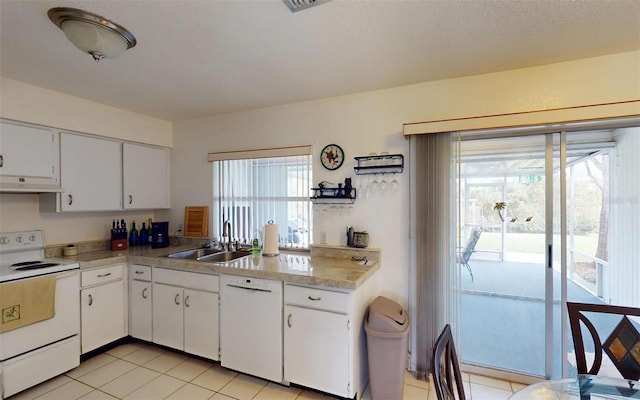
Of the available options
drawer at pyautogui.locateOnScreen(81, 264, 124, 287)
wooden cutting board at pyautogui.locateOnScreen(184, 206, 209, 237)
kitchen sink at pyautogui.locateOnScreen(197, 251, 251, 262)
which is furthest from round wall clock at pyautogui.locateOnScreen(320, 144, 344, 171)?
drawer at pyautogui.locateOnScreen(81, 264, 124, 287)

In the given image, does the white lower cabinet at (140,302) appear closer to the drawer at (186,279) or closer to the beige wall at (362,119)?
the drawer at (186,279)

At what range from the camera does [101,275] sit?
2576mm

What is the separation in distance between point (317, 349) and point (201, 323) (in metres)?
1.10

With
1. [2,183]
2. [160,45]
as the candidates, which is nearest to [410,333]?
[160,45]

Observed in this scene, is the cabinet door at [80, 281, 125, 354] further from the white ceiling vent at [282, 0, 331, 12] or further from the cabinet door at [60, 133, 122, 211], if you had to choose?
the white ceiling vent at [282, 0, 331, 12]

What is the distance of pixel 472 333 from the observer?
2.39 m

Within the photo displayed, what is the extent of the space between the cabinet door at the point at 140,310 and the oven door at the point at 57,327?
43cm

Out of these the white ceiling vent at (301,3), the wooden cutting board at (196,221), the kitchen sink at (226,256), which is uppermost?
the white ceiling vent at (301,3)

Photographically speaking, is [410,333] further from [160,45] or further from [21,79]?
[21,79]

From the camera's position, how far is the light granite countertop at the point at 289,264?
2017 mm

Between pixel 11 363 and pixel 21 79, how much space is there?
219cm

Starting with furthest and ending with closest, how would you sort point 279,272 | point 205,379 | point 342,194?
point 342,194 < point 205,379 < point 279,272

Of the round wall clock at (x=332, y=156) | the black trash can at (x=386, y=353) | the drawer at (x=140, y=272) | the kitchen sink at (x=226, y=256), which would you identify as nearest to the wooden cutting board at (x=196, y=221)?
the kitchen sink at (x=226, y=256)

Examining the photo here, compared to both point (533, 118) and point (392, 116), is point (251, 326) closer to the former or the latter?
point (392, 116)
